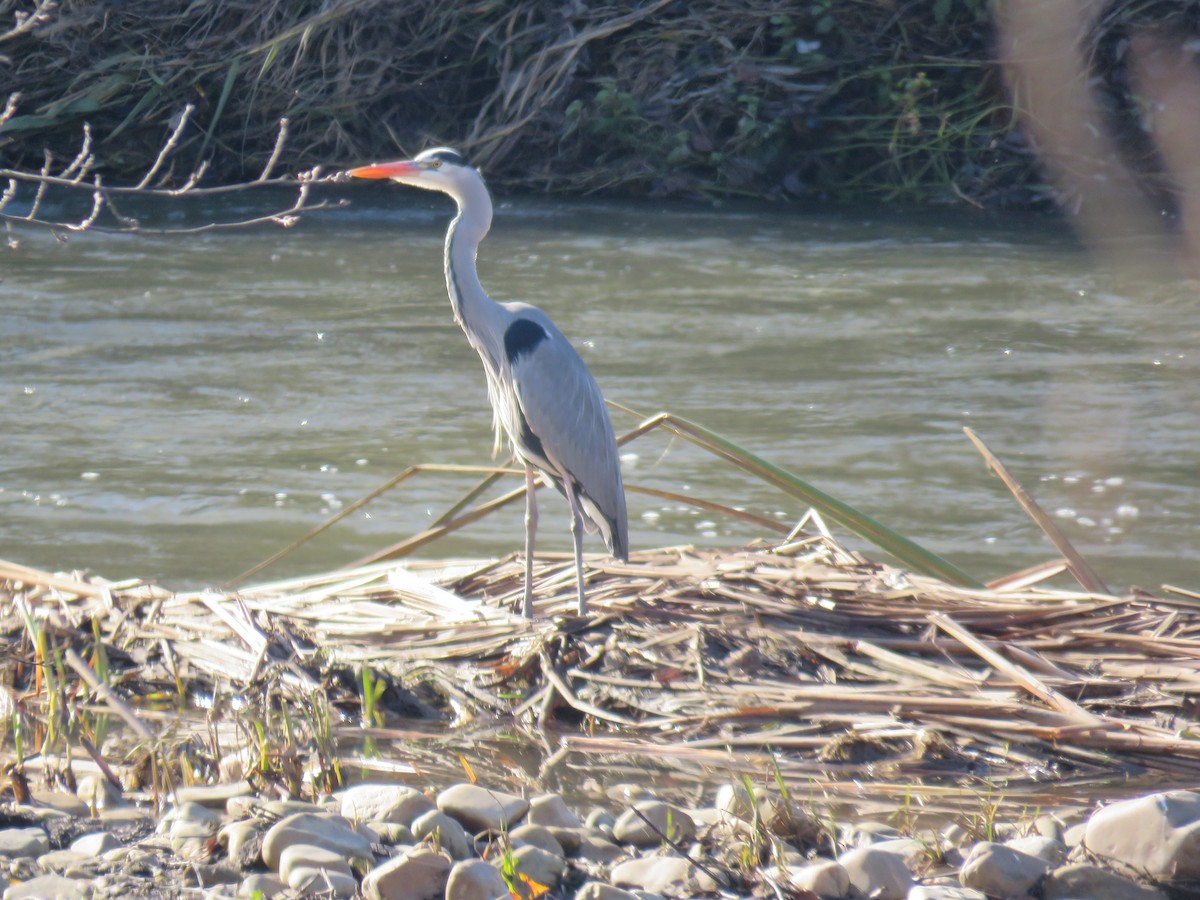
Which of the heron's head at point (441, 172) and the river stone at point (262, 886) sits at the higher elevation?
the heron's head at point (441, 172)

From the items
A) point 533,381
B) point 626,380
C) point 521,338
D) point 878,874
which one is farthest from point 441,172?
point 626,380

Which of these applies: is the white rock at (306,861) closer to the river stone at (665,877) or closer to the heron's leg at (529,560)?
the river stone at (665,877)

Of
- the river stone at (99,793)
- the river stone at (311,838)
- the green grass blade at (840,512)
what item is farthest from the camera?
the green grass blade at (840,512)

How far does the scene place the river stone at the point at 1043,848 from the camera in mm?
2936

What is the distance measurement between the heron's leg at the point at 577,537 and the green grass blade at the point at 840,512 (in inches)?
16.4

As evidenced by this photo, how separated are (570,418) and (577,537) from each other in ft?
1.26

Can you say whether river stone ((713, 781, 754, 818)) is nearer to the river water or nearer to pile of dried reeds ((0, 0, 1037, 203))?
the river water

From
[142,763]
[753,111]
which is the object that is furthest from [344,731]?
[753,111]

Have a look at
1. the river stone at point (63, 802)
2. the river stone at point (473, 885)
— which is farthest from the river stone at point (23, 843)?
the river stone at point (473, 885)

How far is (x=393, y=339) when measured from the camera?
891cm

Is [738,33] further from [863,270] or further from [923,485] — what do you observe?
[923,485]

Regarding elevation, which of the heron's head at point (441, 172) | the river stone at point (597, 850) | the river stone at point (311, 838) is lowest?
the river stone at point (597, 850)

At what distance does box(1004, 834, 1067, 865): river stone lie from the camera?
9.63 ft

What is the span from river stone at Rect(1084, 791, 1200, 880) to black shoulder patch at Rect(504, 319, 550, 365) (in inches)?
89.6
